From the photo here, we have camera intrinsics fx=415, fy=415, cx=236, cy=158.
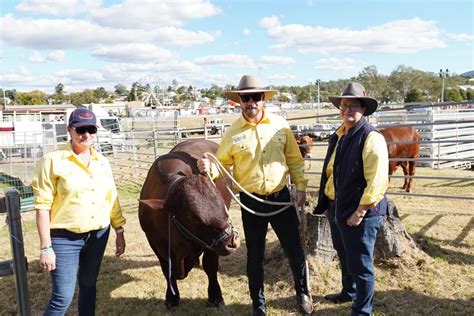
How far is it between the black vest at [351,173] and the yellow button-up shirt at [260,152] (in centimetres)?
55

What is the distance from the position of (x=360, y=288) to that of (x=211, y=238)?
121 centimetres

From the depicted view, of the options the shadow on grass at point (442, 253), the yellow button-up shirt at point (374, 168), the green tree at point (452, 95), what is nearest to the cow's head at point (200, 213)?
the yellow button-up shirt at point (374, 168)

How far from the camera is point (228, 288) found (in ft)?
14.9

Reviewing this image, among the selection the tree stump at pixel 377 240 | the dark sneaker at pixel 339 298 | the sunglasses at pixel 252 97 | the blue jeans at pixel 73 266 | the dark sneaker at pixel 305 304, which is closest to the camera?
the blue jeans at pixel 73 266

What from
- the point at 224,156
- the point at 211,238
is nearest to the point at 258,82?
the point at 224,156

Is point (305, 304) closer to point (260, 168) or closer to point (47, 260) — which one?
point (260, 168)

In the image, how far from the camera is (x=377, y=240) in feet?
15.0

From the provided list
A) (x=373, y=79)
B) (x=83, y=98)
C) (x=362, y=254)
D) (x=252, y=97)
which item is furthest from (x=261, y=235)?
(x=83, y=98)

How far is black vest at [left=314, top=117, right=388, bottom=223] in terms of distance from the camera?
9.83 feet

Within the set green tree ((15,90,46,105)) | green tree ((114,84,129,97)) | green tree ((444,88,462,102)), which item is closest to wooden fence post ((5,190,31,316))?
green tree ((444,88,462,102))

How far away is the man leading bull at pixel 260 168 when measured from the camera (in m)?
3.54

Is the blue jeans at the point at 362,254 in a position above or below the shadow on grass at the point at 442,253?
above

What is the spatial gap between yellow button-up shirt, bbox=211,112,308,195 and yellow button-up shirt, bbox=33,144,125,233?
113 cm

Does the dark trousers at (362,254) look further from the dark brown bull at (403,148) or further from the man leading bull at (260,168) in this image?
the dark brown bull at (403,148)
